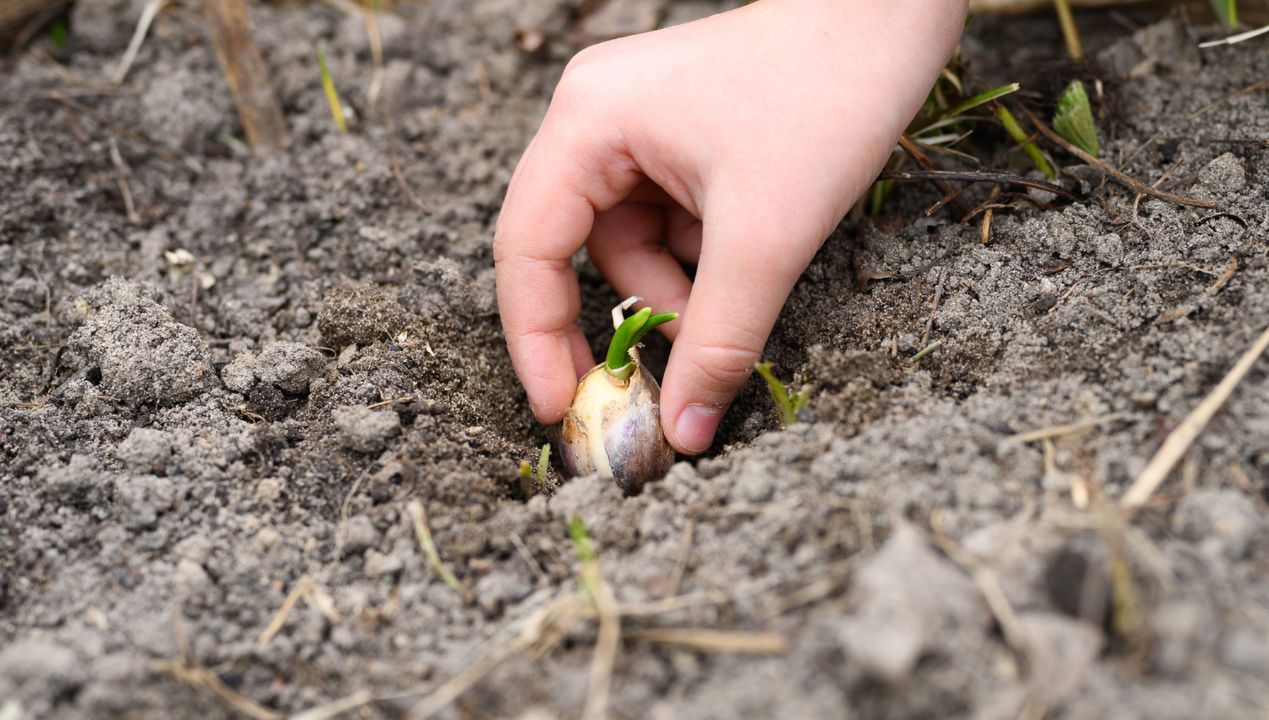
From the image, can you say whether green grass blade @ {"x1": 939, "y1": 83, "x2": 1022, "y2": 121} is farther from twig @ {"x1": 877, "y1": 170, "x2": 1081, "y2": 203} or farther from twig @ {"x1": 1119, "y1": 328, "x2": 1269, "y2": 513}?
twig @ {"x1": 1119, "y1": 328, "x2": 1269, "y2": 513}

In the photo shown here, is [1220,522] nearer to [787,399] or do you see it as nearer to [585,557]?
[787,399]

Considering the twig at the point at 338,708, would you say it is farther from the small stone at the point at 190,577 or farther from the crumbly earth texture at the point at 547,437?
the small stone at the point at 190,577

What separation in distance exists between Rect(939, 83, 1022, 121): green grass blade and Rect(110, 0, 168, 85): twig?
1.74 m

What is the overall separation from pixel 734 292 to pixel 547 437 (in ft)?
1.88

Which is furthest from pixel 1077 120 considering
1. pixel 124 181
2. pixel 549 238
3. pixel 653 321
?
pixel 124 181

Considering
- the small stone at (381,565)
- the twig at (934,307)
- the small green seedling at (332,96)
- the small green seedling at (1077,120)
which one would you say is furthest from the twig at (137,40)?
the small green seedling at (1077,120)

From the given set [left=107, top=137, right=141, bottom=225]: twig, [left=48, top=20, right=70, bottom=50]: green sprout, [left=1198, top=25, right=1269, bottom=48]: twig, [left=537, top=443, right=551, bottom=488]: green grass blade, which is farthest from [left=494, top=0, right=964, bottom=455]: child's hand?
[left=48, top=20, right=70, bottom=50]: green sprout

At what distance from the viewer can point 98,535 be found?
1.25 m

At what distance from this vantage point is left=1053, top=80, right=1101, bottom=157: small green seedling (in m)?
1.60

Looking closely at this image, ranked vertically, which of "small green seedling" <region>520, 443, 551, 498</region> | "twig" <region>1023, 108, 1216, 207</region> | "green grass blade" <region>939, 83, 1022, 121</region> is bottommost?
"small green seedling" <region>520, 443, 551, 498</region>

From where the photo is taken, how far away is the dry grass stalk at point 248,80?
193 centimetres

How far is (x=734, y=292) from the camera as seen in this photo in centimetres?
131

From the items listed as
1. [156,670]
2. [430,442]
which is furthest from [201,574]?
[430,442]

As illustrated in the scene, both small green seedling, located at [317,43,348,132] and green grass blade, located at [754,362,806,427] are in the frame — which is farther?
small green seedling, located at [317,43,348,132]
